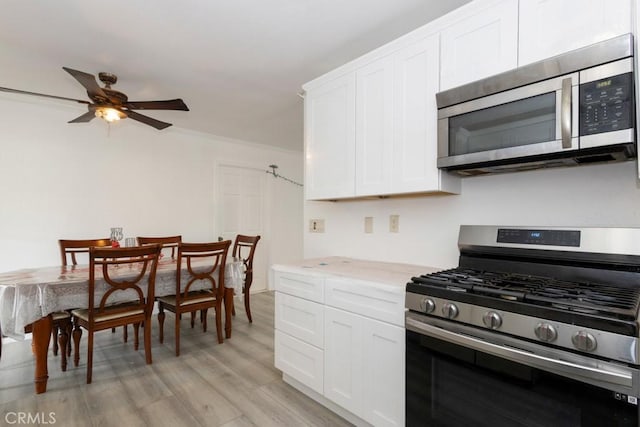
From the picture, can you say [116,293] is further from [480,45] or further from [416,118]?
[480,45]

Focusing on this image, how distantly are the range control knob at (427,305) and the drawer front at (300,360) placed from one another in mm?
860

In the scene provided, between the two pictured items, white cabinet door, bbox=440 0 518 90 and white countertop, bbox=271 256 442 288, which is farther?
white countertop, bbox=271 256 442 288

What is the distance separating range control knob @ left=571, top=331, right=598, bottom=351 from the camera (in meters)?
0.93

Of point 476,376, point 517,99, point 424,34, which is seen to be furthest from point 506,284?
point 424,34

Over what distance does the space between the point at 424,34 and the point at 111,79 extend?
2.54 m

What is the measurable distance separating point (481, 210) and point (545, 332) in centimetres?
92

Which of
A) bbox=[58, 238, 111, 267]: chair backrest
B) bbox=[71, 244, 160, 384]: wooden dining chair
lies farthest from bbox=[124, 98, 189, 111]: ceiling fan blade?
bbox=[58, 238, 111, 267]: chair backrest

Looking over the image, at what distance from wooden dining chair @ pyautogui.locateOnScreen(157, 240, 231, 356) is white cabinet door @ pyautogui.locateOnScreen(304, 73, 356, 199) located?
108 centimetres

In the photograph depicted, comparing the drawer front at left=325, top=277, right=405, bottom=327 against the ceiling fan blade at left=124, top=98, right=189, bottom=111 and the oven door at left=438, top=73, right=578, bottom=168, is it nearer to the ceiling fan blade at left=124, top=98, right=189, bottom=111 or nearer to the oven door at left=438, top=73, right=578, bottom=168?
the oven door at left=438, top=73, right=578, bottom=168

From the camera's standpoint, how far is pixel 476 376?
119 cm

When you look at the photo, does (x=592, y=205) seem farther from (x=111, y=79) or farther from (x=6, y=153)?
(x=6, y=153)

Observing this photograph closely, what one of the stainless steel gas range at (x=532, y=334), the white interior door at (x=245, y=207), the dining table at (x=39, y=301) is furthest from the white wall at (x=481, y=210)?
the white interior door at (x=245, y=207)

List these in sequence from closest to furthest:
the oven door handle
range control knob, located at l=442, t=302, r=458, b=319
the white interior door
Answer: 1. the oven door handle
2. range control knob, located at l=442, t=302, r=458, b=319
3. the white interior door

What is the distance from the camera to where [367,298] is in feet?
5.48
